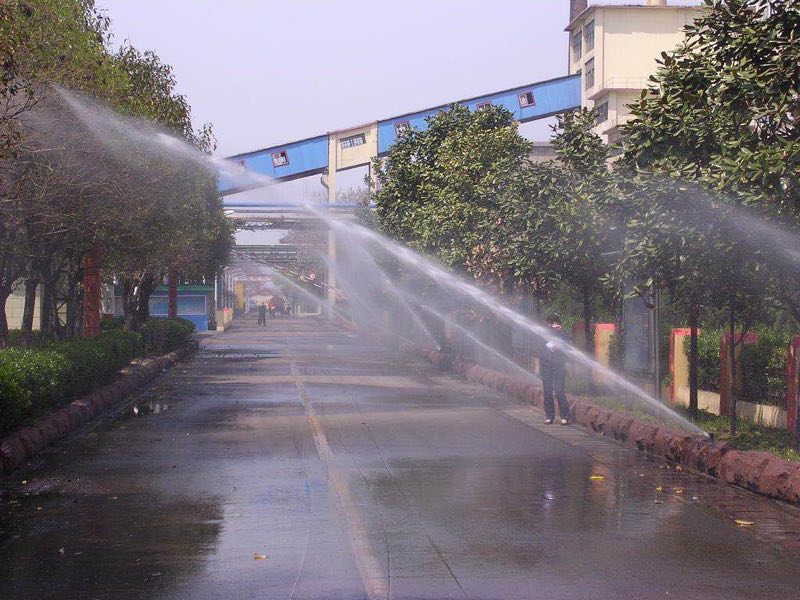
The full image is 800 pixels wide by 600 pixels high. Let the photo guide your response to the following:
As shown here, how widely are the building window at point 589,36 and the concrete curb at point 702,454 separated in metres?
49.1

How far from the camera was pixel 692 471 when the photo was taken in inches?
525

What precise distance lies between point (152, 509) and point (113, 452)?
15.2 feet

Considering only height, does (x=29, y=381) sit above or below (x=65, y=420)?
above

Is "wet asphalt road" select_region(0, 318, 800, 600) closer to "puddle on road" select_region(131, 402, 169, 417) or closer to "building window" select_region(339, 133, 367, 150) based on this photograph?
"puddle on road" select_region(131, 402, 169, 417)

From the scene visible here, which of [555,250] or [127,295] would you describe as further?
[127,295]

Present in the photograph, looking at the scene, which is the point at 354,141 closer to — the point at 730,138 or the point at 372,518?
the point at 730,138

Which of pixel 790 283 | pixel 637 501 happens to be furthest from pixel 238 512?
pixel 790 283

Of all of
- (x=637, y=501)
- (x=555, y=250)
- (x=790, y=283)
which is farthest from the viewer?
(x=555, y=250)

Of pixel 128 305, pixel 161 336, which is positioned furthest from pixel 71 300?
pixel 128 305

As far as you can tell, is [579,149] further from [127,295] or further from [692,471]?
[127,295]

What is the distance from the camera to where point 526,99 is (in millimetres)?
64812

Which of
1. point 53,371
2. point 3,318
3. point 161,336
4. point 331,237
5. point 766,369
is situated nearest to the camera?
point 53,371

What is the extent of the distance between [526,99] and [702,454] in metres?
53.5

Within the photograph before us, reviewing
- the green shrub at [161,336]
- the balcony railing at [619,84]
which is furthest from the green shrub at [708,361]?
the balcony railing at [619,84]
